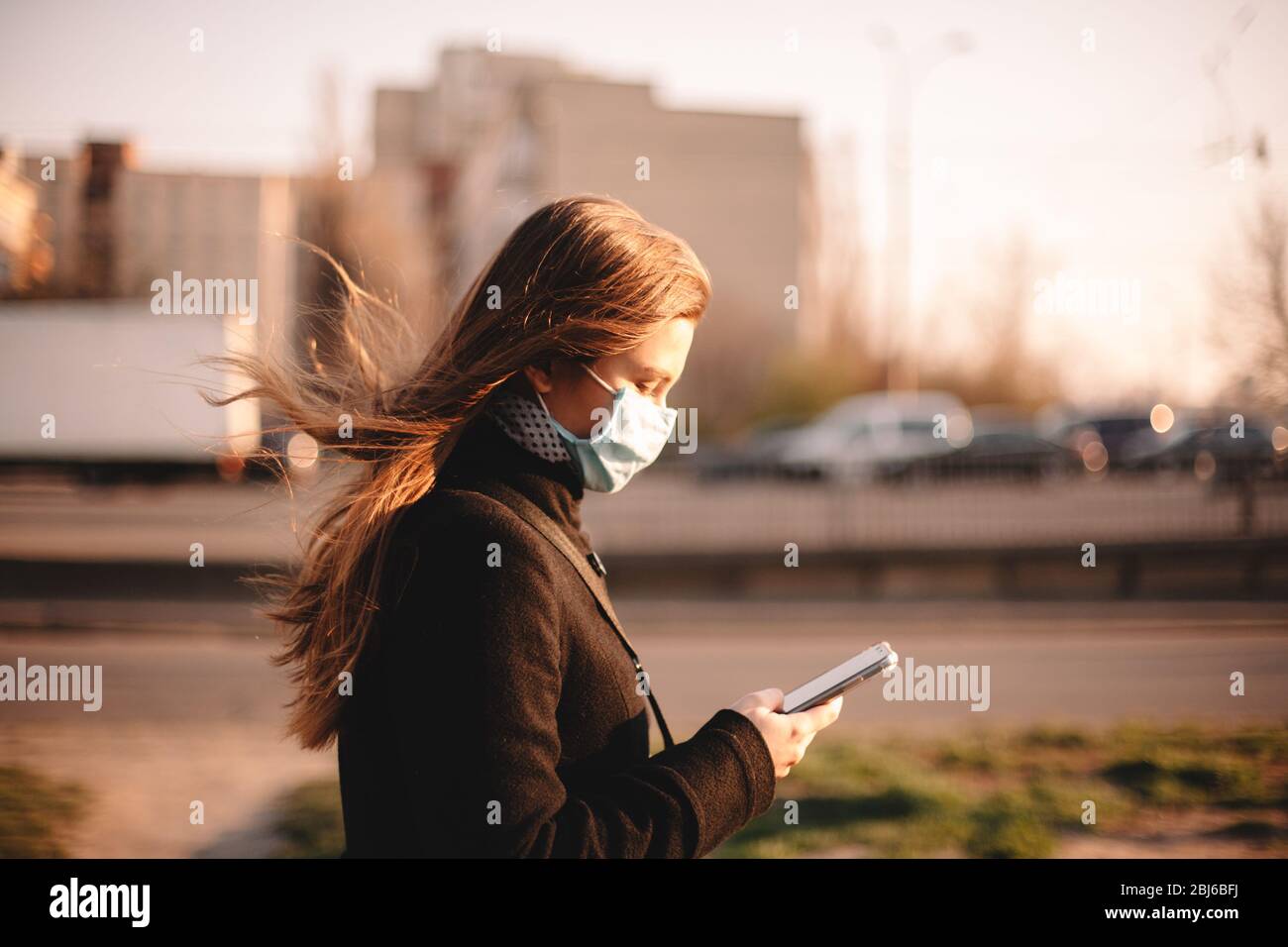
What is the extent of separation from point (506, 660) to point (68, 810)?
4886 mm

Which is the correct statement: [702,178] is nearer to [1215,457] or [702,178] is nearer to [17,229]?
[1215,457]

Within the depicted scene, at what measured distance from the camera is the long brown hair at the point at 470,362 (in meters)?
1.81

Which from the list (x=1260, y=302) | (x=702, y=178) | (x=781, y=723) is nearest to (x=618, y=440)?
(x=781, y=723)

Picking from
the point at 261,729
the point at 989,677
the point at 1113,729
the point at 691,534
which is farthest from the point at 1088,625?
the point at 261,729

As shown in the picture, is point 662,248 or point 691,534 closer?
point 662,248

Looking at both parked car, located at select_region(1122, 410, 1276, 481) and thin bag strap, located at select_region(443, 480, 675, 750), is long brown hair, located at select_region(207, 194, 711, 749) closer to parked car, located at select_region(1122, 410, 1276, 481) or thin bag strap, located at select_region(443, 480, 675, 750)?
thin bag strap, located at select_region(443, 480, 675, 750)

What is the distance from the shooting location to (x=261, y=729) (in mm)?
7660

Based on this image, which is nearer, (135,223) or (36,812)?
(36,812)

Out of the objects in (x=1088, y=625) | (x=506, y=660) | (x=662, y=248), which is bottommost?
(x=1088, y=625)

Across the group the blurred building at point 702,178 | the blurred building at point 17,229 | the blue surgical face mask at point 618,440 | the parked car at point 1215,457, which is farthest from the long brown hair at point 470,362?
the blurred building at point 702,178

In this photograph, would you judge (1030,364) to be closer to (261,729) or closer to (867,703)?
(867,703)

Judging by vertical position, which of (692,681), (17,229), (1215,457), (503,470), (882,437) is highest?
(17,229)

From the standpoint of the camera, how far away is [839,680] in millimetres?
1959

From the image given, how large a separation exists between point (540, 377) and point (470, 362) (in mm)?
131
